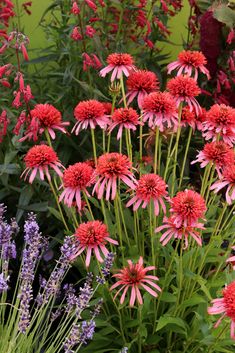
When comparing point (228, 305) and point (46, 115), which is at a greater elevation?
point (46, 115)

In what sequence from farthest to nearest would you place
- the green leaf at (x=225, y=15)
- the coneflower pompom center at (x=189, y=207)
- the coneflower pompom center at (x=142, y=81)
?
the green leaf at (x=225, y=15) < the coneflower pompom center at (x=142, y=81) < the coneflower pompom center at (x=189, y=207)

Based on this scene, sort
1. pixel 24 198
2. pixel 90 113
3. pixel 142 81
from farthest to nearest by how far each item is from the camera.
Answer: pixel 24 198 → pixel 142 81 → pixel 90 113

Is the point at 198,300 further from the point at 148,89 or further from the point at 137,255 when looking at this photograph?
the point at 148,89

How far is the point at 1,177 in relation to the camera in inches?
98.7

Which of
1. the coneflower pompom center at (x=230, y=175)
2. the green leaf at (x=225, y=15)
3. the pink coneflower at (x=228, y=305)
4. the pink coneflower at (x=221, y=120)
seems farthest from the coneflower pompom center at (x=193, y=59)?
the pink coneflower at (x=228, y=305)

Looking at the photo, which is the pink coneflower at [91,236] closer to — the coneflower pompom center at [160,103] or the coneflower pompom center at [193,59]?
the coneflower pompom center at [160,103]

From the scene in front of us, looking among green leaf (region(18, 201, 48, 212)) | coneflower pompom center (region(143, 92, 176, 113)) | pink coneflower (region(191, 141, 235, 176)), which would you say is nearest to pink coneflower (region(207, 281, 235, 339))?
pink coneflower (region(191, 141, 235, 176))

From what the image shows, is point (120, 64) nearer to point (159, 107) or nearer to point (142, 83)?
point (142, 83)

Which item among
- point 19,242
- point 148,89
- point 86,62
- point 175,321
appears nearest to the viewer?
point 175,321

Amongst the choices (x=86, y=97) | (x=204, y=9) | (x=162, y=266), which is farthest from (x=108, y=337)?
(x=204, y=9)

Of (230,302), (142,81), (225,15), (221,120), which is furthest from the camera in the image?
(225,15)

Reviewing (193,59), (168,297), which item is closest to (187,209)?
(168,297)

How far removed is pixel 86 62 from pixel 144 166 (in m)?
0.43

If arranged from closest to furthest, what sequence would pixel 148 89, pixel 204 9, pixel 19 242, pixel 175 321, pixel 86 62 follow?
1. pixel 175 321
2. pixel 148 89
3. pixel 86 62
4. pixel 19 242
5. pixel 204 9
